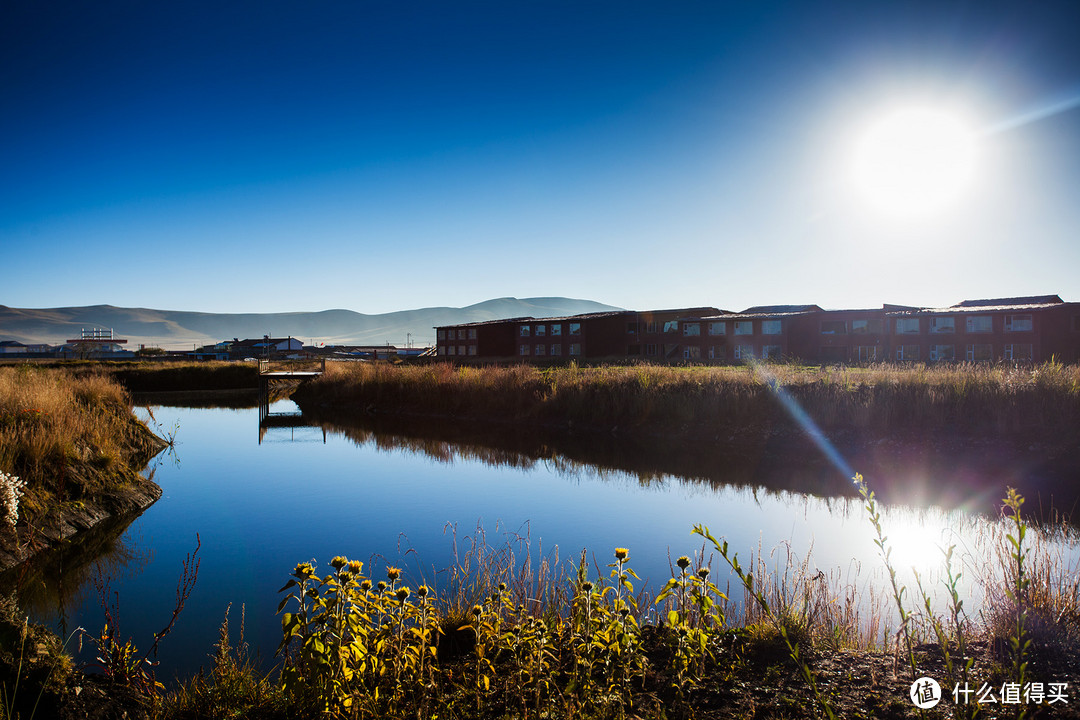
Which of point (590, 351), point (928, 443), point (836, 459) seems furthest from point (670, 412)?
point (590, 351)

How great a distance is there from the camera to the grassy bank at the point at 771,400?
1633 centimetres

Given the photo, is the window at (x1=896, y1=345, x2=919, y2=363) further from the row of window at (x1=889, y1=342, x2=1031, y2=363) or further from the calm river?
the calm river

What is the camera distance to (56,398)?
14000 mm

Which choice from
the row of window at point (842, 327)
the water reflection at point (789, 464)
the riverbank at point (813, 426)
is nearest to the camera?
the water reflection at point (789, 464)

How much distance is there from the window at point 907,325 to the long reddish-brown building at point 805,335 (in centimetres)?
7

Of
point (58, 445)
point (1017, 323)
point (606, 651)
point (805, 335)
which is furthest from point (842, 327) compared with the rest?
point (606, 651)

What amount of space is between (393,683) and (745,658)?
2493 mm

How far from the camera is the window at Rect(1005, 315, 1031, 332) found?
148ft

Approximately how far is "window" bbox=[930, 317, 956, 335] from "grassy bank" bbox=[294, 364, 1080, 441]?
30.5m

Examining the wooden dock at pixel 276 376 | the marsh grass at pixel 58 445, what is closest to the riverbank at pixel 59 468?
the marsh grass at pixel 58 445

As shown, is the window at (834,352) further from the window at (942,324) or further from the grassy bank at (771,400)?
the grassy bank at (771,400)

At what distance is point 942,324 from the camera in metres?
48.1

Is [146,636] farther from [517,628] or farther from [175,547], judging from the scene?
[517,628]

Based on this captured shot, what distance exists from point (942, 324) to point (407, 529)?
165 feet
